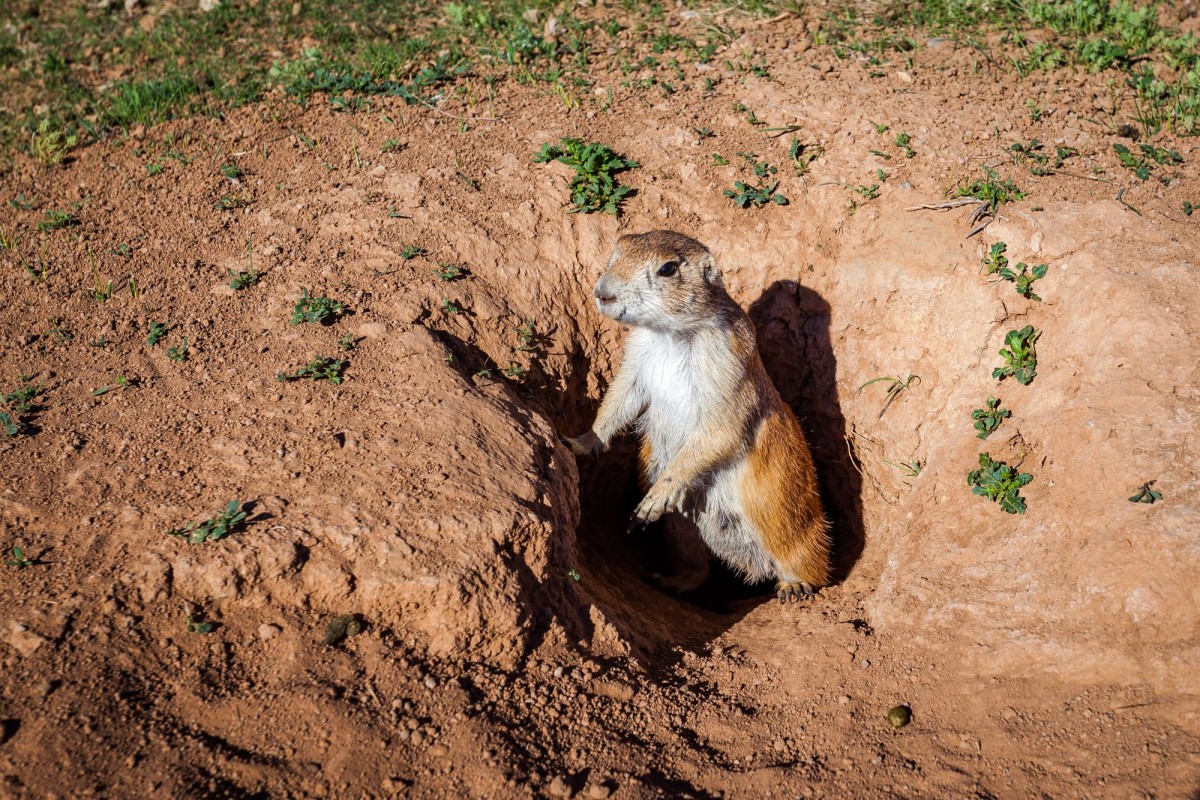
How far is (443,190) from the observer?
21.1ft

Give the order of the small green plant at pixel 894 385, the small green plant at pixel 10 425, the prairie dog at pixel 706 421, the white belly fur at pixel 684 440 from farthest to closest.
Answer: the small green plant at pixel 894 385 → the white belly fur at pixel 684 440 → the prairie dog at pixel 706 421 → the small green plant at pixel 10 425

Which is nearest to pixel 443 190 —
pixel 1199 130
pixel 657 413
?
pixel 657 413

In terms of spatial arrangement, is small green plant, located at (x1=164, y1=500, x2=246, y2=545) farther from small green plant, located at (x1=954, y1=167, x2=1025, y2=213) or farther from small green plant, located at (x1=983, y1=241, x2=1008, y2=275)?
small green plant, located at (x1=954, y1=167, x2=1025, y2=213)

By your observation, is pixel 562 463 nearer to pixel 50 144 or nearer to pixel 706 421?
pixel 706 421


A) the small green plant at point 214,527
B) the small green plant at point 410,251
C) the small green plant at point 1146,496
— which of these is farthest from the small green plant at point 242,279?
the small green plant at point 1146,496

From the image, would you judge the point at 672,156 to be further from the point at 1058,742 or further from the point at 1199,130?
the point at 1058,742

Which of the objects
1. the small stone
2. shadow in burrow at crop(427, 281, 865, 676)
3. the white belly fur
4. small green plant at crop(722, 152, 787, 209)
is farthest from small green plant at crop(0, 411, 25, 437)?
small green plant at crop(722, 152, 787, 209)

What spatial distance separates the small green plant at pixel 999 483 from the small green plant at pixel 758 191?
264 centimetres

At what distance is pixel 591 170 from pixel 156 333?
327 centimetres

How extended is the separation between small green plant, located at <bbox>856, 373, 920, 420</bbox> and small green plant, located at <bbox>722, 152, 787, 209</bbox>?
155 centimetres

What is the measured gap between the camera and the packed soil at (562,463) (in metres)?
3.59

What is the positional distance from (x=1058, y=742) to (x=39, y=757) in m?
4.03

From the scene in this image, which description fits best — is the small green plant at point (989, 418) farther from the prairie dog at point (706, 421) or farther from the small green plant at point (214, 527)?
the small green plant at point (214, 527)

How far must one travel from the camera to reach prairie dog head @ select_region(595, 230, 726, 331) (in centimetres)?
532
